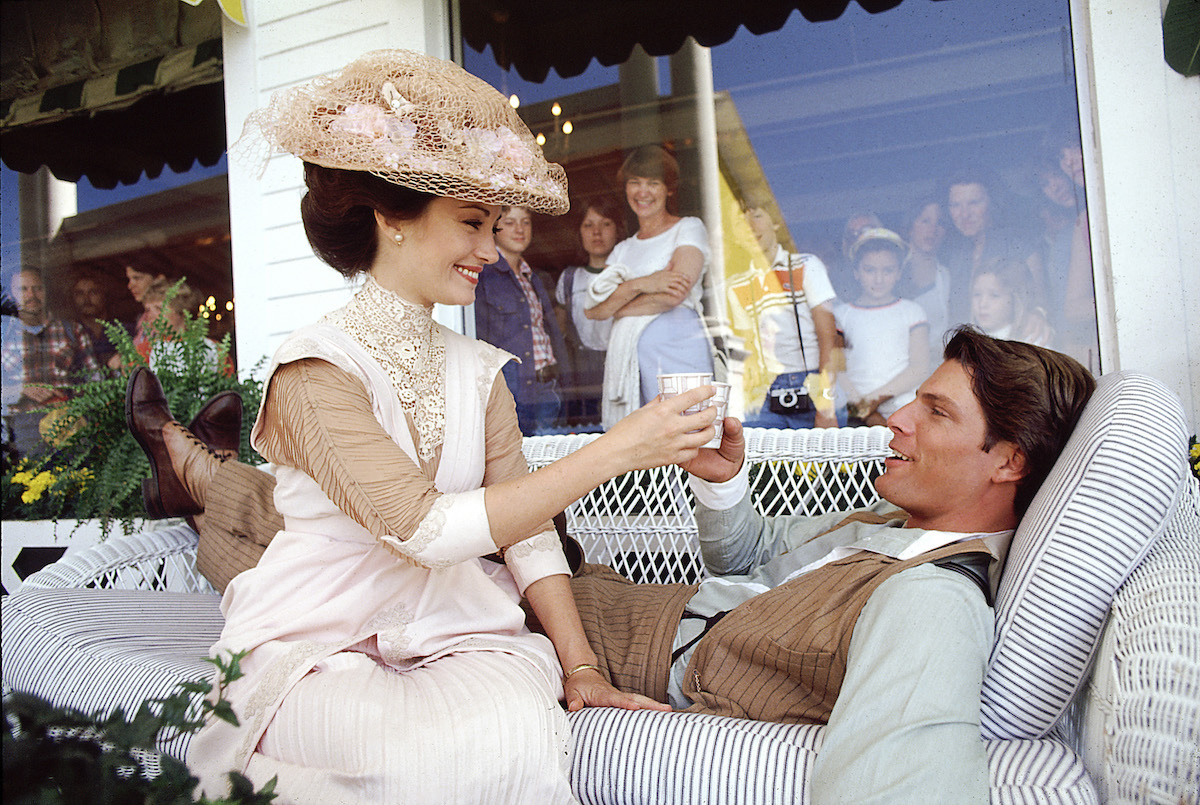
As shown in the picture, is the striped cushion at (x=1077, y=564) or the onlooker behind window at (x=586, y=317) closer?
the striped cushion at (x=1077, y=564)

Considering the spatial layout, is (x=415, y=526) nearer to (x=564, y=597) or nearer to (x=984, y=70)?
(x=564, y=597)

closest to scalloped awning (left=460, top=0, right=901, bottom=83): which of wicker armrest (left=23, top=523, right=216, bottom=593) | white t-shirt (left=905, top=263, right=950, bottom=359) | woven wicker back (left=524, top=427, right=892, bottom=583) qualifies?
white t-shirt (left=905, top=263, right=950, bottom=359)

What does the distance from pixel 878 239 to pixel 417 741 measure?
4025 millimetres

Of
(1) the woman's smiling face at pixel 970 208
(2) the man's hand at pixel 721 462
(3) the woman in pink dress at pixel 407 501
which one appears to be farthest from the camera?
(1) the woman's smiling face at pixel 970 208

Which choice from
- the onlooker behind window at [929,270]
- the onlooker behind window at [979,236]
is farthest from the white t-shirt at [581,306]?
the onlooker behind window at [979,236]

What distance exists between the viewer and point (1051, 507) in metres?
1.28

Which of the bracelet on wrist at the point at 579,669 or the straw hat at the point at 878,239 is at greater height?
the straw hat at the point at 878,239

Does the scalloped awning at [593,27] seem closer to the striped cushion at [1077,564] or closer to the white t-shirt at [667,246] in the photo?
Answer: the white t-shirt at [667,246]

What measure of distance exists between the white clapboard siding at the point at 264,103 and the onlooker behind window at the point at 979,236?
2720mm

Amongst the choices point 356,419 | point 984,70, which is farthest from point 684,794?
point 984,70

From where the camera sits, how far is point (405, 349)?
1.62 metres

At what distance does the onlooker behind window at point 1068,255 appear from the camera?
12.5 feet

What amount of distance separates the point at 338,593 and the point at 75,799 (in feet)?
2.99

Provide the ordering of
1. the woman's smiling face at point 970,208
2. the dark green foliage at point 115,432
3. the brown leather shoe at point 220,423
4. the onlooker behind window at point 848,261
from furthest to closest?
the onlooker behind window at point 848,261 → the woman's smiling face at point 970,208 → the dark green foliage at point 115,432 → the brown leather shoe at point 220,423
